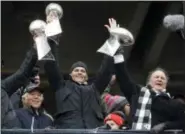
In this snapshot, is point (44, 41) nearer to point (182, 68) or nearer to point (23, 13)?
point (23, 13)

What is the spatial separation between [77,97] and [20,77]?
1.86 feet

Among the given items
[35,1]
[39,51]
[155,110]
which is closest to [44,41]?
[39,51]

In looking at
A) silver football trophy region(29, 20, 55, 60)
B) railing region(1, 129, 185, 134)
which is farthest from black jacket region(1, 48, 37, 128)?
railing region(1, 129, 185, 134)

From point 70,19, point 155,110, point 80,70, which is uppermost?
point 70,19

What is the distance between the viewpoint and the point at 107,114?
7305 mm

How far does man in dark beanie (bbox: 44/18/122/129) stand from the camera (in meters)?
6.73

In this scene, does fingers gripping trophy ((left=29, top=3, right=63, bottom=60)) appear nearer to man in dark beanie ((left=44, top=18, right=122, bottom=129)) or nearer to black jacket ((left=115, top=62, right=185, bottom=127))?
man in dark beanie ((left=44, top=18, right=122, bottom=129))

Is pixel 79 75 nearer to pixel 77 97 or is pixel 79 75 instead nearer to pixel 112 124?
pixel 77 97

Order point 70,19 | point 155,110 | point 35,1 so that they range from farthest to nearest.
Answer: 1. point 70,19
2. point 35,1
3. point 155,110

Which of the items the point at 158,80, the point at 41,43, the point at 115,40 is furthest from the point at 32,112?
the point at 158,80

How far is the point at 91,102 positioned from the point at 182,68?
6.03 metres

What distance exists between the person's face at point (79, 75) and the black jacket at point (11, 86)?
17.6 inches

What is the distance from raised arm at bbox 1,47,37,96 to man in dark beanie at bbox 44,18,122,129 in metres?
0.14

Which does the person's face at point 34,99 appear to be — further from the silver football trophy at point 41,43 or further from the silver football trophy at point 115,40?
the silver football trophy at point 115,40
